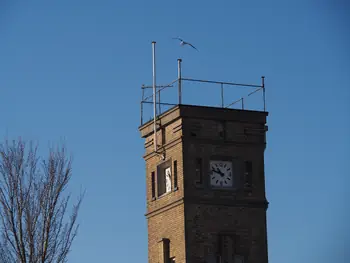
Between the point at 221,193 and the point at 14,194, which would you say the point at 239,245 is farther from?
the point at 14,194

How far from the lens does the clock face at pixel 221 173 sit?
6236 centimetres

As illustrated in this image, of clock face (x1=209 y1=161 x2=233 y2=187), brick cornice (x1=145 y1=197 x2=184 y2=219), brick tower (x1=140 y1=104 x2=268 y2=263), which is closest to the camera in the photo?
brick tower (x1=140 y1=104 x2=268 y2=263)

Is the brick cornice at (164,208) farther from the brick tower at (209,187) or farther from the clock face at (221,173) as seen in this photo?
the clock face at (221,173)

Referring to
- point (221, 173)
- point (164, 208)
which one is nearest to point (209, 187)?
point (221, 173)

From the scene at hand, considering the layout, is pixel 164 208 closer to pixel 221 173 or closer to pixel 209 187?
pixel 209 187

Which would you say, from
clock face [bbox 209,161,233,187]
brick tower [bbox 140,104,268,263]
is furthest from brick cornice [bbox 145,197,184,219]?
clock face [bbox 209,161,233,187]

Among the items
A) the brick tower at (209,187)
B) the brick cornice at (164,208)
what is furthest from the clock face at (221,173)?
the brick cornice at (164,208)

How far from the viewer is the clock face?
6236cm

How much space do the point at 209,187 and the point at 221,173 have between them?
99 centimetres

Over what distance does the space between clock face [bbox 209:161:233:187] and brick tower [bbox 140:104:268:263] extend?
4 cm

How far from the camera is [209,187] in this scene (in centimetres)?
6200

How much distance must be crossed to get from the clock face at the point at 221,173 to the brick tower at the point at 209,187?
0.14ft

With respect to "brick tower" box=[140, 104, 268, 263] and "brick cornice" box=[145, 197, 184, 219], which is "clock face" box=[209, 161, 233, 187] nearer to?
"brick tower" box=[140, 104, 268, 263]

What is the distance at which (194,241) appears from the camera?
61.1 meters
